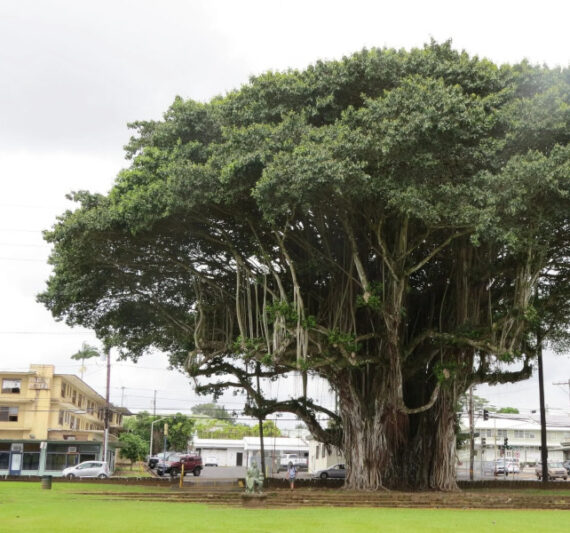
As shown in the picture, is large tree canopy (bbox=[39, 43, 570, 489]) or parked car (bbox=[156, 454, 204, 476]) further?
parked car (bbox=[156, 454, 204, 476])

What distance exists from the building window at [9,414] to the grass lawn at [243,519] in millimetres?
28112

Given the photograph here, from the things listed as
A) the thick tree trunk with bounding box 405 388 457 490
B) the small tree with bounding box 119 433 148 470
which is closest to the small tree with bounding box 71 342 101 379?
the small tree with bounding box 119 433 148 470

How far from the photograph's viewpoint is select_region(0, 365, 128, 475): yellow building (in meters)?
42.4

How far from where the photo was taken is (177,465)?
1478 inches

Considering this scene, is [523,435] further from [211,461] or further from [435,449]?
[435,449]

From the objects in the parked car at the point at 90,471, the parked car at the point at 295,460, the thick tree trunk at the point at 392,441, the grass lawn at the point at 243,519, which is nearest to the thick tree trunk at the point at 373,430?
the thick tree trunk at the point at 392,441

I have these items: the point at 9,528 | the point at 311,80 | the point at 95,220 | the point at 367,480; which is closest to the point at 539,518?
the point at 367,480

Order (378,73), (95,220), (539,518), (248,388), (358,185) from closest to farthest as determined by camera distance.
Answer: (539,518)
(358,185)
(378,73)
(95,220)
(248,388)

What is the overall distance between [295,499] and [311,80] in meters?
10.5

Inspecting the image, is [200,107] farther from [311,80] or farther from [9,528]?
[9,528]

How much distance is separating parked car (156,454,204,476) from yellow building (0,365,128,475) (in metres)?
6.35

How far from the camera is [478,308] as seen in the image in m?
21.4

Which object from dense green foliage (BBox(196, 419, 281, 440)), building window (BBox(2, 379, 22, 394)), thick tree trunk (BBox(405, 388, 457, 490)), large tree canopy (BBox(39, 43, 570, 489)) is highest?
large tree canopy (BBox(39, 43, 570, 489))

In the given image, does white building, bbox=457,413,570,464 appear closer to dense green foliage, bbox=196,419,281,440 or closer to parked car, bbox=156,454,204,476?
dense green foliage, bbox=196,419,281,440
